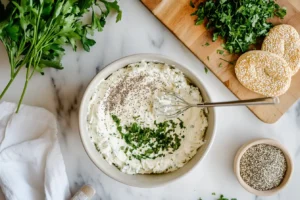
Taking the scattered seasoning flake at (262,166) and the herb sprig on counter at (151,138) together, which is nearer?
the herb sprig on counter at (151,138)

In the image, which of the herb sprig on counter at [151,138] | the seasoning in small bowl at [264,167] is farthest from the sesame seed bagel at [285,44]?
the herb sprig on counter at [151,138]

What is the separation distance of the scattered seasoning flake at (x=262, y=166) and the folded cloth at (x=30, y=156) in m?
0.79

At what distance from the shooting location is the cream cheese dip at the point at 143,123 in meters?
1.84

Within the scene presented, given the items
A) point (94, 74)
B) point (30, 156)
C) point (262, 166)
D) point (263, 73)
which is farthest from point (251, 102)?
point (30, 156)

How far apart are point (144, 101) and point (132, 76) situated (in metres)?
0.11

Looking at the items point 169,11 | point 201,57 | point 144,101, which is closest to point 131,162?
point 144,101

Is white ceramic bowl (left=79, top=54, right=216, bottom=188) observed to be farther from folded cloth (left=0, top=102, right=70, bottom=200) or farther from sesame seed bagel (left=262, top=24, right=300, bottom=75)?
sesame seed bagel (left=262, top=24, right=300, bottom=75)

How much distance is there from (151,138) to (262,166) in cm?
52

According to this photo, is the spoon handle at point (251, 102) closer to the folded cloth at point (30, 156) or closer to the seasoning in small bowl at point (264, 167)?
the seasoning in small bowl at point (264, 167)

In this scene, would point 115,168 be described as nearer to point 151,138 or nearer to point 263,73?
point 151,138

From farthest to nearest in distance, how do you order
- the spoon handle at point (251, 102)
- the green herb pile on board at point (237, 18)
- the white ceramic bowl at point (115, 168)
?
the green herb pile on board at point (237, 18), the white ceramic bowl at point (115, 168), the spoon handle at point (251, 102)

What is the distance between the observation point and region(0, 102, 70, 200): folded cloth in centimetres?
193

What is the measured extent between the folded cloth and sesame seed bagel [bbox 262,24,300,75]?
979 mm

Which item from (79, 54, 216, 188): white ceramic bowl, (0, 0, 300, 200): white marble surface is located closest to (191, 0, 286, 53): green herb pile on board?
(0, 0, 300, 200): white marble surface
